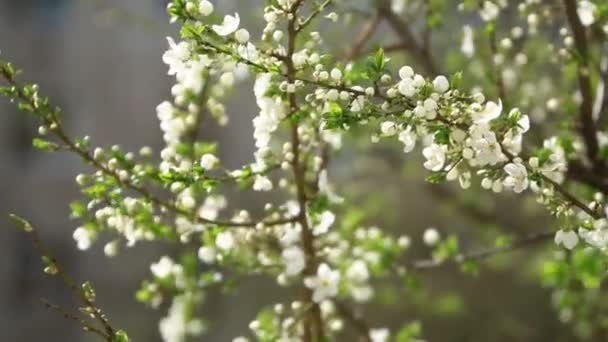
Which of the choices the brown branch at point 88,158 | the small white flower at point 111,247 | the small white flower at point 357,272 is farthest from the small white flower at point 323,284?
the small white flower at point 111,247

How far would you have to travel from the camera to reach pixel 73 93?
23.5ft

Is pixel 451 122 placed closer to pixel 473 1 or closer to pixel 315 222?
pixel 315 222

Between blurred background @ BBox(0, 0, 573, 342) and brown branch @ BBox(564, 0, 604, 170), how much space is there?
3.66 feet

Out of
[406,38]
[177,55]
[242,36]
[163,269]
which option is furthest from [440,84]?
[406,38]

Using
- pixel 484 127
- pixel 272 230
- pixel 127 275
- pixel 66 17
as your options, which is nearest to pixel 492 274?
pixel 127 275

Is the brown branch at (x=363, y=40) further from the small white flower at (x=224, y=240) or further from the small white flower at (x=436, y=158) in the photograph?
the small white flower at (x=436, y=158)

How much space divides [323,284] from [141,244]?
14.4 feet

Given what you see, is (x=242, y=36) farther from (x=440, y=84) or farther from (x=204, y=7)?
(x=440, y=84)

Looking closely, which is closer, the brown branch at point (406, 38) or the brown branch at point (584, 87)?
the brown branch at point (584, 87)

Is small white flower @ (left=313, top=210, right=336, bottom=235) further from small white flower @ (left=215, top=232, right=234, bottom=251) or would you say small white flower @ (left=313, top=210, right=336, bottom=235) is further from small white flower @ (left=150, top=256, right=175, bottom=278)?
small white flower @ (left=150, top=256, right=175, bottom=278)

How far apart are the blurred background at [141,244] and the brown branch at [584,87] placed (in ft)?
3.66

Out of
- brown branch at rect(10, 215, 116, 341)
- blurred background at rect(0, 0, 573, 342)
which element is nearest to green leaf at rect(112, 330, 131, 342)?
brown branch at rect(10, 215, 116, 341)

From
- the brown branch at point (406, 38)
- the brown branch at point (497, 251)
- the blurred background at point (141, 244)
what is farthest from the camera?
the blurred background at point (141, 244)

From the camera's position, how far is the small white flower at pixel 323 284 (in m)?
1.93
